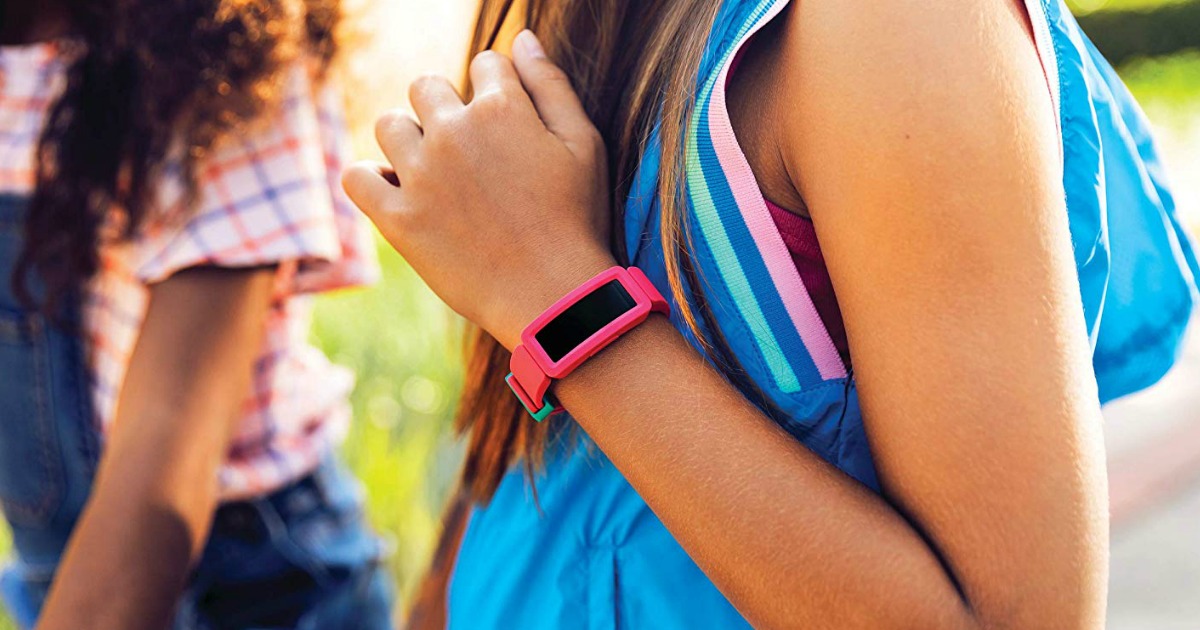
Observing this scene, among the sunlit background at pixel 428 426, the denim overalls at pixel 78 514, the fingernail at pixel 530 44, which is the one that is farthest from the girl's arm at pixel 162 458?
the sunlit background at pixel 428 426

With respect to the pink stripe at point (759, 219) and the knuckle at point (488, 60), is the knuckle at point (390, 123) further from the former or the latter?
the pink stripe at point (759, 219)

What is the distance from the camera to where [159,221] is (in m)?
1.42

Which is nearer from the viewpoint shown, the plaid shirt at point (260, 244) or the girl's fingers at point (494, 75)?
the girl's fingers at point (494, 75)

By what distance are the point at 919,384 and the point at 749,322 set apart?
0.59 feet

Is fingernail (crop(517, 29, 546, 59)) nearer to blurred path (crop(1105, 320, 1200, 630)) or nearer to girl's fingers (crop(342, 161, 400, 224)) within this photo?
girl's fingers (crop(342, 161, 400, 224))

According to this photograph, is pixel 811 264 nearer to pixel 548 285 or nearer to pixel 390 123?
pixel 548 285

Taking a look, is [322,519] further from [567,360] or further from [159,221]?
[567,360]

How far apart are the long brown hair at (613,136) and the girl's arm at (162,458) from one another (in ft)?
0.99

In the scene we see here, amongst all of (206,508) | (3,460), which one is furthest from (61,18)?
(206,508)

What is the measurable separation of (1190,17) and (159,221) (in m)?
9.63

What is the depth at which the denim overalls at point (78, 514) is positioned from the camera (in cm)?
156

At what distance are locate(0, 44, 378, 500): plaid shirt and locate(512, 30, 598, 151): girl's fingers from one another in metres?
0.46

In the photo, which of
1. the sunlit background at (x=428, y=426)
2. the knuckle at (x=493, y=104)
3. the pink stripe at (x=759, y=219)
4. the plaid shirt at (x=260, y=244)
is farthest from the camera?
the sunlit background at (x=428, y=426)

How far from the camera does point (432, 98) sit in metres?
1.12
